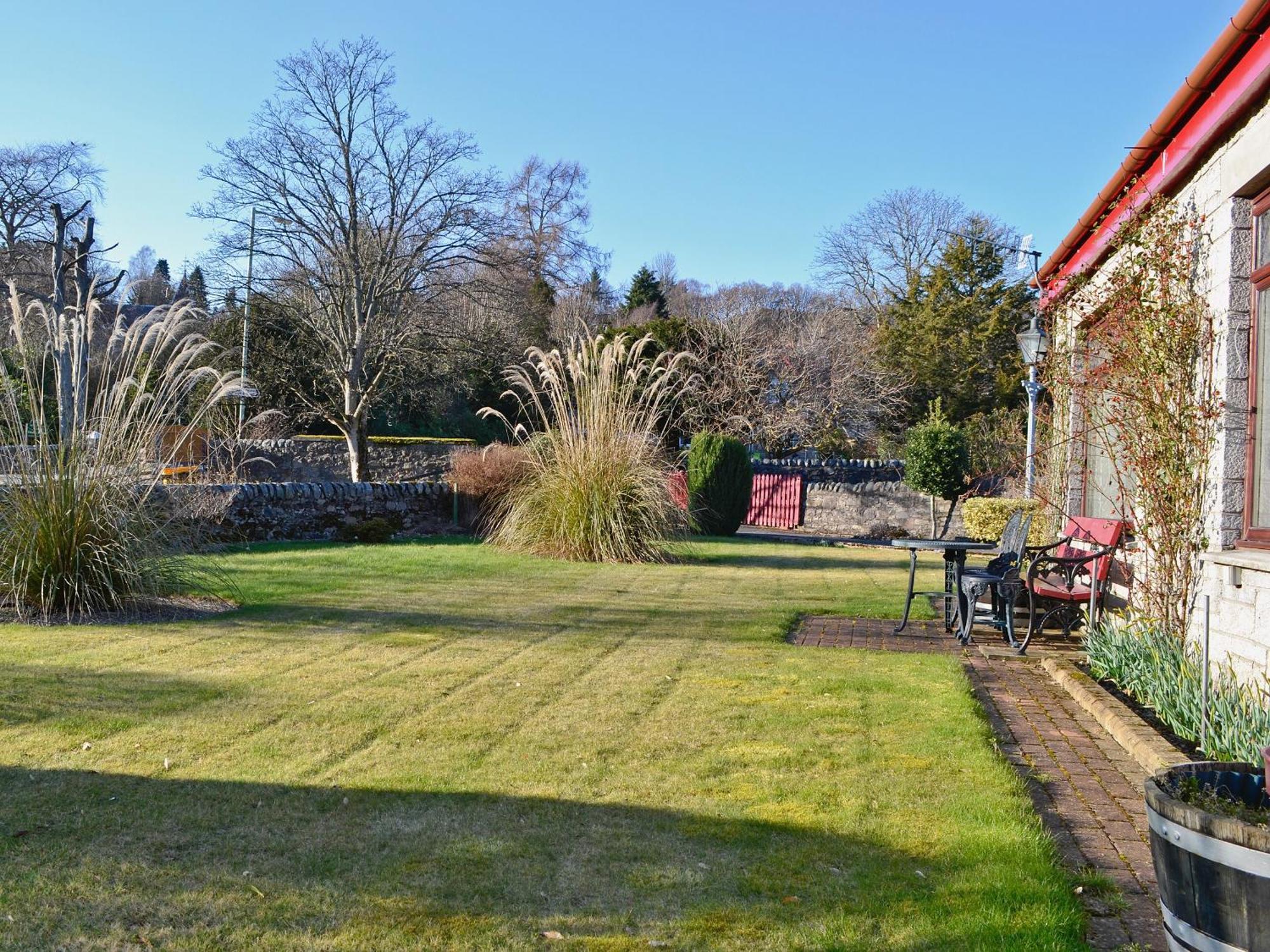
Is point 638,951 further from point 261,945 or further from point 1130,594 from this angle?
point 1130,594

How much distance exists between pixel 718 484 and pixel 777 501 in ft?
15.4

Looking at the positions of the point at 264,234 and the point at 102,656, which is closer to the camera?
the point at 102,656

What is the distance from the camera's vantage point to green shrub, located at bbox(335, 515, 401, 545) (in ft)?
44.3

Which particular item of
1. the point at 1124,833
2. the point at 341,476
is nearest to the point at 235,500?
the point at 1124,833

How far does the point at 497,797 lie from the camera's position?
344 cm

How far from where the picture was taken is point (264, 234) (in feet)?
76.6

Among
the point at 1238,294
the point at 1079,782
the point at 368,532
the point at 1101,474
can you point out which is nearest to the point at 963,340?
the point at 368,532

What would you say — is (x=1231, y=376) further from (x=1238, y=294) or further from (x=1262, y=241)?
(x=1262, y=241)

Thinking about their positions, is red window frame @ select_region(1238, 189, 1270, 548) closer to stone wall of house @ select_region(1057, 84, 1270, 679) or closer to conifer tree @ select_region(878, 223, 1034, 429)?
stone wall of house @ select_region(1057, 84, 1270, 679)

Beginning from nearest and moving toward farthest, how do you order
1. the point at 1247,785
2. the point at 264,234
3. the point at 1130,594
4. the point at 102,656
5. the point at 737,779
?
1. the point at 1247,785
2. the point at 737,779
3. the point at 102,656
4. the point at 1130,594
5. the point at 264,234

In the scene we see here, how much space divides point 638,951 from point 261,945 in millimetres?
831

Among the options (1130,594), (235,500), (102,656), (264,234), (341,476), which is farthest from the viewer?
(341,476)

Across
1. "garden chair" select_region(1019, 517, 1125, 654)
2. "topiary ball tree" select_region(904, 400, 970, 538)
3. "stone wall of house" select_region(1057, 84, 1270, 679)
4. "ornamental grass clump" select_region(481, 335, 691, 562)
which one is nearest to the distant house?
"stone wall of house" select_region(1057, 84, 1270, 679)

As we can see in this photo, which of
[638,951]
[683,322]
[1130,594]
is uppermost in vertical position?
[683,322]
